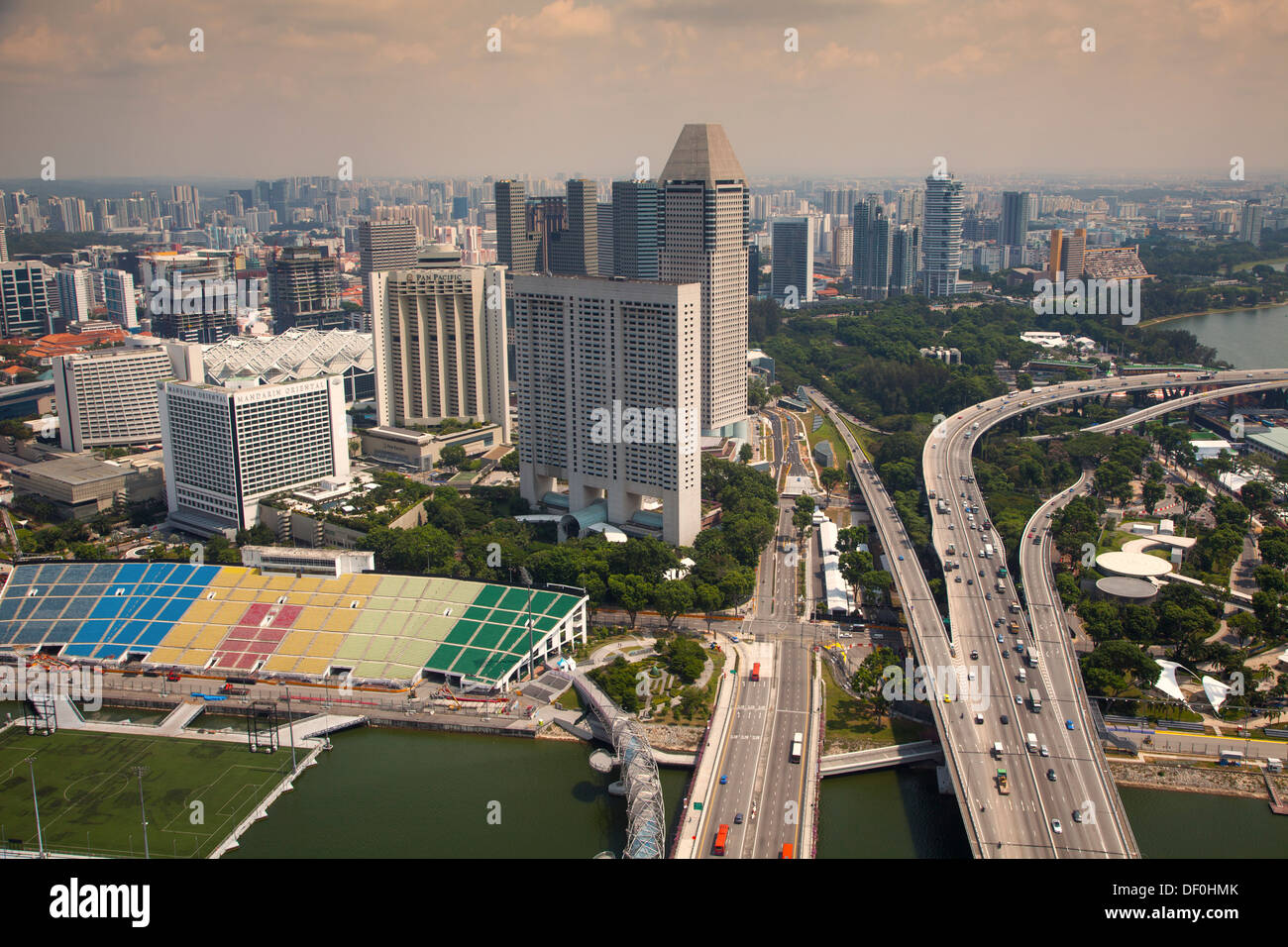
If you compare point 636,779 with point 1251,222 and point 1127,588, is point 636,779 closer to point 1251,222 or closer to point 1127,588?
point 1127,588

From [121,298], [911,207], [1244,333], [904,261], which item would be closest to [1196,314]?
[1244,333]

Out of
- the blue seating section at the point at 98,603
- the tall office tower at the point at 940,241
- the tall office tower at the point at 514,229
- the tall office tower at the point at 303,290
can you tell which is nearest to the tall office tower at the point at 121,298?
the tall office tower at the point at 303,290

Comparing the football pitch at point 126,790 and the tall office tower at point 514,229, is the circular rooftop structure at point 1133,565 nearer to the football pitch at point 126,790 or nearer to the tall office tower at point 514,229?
the football pitch at point 126,790

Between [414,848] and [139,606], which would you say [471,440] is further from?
[414,848]

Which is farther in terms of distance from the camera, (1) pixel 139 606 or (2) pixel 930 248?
(2) pixel 930 248

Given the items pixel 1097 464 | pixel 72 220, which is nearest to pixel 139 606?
pixel 1097 464

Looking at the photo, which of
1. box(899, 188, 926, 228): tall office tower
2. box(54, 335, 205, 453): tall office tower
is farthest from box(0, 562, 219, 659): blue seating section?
box(899, 188, 926, 228): tall office tower
